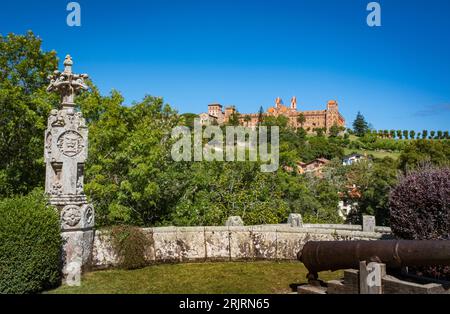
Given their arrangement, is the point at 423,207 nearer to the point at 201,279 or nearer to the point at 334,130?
the point at 201,279

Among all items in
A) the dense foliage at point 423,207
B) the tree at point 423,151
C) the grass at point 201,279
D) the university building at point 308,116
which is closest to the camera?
the grass at point 201,279

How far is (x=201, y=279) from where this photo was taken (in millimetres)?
8062

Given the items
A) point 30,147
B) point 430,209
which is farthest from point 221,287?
point 30,147

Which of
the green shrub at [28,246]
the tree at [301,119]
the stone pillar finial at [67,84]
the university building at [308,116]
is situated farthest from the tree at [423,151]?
the tree at [301,119]

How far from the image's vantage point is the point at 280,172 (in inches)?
881

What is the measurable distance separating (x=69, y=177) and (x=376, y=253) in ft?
19.9

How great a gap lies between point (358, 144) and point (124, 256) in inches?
4153

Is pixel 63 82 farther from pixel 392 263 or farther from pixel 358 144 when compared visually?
pixel 358 144

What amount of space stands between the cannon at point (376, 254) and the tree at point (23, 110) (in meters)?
12.0

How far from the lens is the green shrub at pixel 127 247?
8.85 meters

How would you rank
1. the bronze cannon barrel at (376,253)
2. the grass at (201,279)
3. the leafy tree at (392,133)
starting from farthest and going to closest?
the leafy tree at (392,133)
the grass at (201,279)
the bronze cannon barrel at (376,253)

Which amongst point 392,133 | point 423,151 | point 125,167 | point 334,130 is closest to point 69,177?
point 125,167

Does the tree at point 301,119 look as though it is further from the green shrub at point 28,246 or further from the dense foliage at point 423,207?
the green shrub at point 28,246

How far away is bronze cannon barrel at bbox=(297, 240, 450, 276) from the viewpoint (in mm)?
5113
